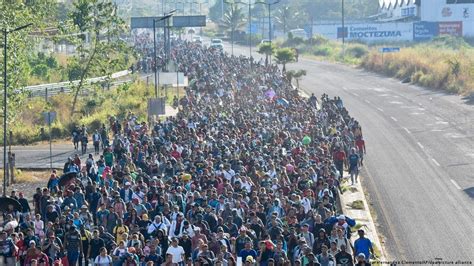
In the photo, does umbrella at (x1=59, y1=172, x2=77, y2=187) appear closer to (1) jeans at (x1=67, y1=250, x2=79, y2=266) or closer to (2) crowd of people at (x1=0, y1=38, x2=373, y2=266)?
(2) crowd of people at (x1=0, y1=38, x2=373, y2=266)

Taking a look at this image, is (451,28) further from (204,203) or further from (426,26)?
(204,203)

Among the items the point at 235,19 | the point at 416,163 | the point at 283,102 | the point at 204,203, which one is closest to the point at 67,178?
the point at 204,203

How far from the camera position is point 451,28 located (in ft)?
393

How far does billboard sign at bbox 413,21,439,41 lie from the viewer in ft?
389

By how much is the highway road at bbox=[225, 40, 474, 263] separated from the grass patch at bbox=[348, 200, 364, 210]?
47 centimetres

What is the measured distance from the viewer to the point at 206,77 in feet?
201

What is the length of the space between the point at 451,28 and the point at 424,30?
3281mm

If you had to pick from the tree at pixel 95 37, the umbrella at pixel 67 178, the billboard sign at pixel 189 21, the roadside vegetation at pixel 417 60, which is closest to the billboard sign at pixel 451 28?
the roadside vegetation at pixel 417 60

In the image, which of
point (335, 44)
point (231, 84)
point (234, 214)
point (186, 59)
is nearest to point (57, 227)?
point (234, 214)

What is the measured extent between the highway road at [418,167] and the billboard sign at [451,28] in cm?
4865

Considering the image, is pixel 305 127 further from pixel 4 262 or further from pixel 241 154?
pixel 4 262

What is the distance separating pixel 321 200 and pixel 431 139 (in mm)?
23527

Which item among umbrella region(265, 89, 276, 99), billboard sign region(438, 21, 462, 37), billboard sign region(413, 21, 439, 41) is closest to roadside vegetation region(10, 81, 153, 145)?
umbrella region(265, 89, 276, 99)

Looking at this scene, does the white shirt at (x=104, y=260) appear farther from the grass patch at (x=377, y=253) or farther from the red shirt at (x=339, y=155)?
the red shirt at (x=339, y=155)
